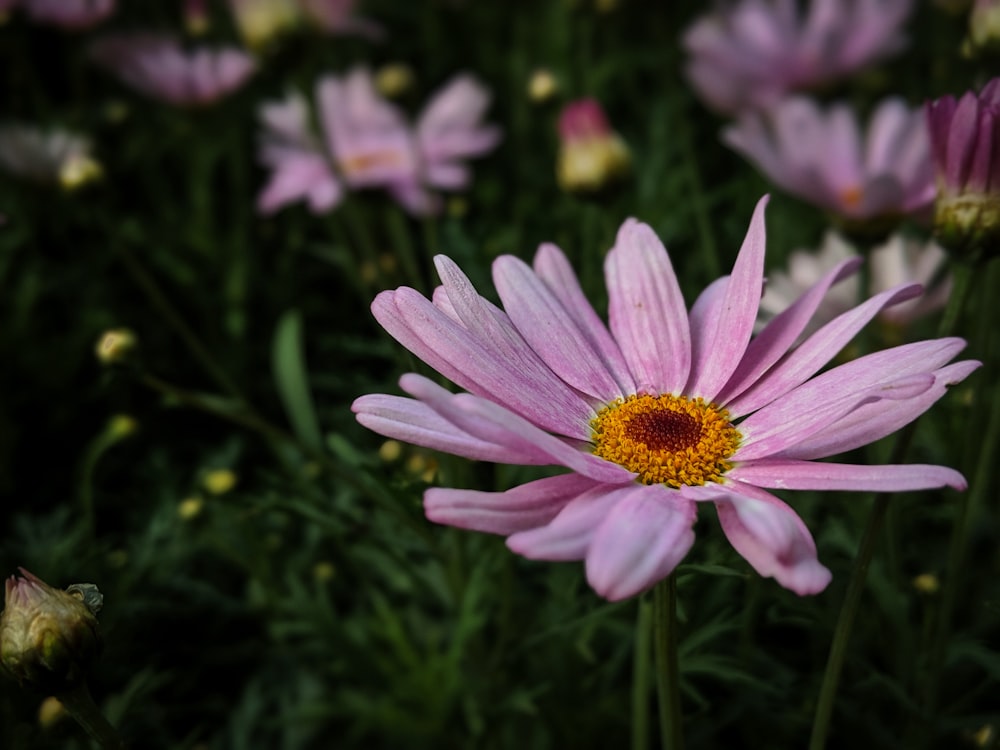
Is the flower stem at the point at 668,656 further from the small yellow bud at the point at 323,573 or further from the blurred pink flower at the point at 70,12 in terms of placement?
the blurred pink flower at the point at 70,12

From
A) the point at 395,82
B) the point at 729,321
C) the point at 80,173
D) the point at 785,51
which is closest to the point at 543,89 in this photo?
the point at 395,82

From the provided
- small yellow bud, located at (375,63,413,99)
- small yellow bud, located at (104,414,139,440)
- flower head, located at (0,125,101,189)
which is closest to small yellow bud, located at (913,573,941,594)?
small yellow bud, located at (104,414,139,440)

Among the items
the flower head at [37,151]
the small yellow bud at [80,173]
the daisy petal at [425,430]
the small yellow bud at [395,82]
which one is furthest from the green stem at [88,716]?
the small yellow bud at [395,82]

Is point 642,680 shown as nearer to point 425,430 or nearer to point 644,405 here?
point 644,405

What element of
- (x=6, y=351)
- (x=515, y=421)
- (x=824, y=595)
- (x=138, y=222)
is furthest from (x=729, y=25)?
(x=515, y=421)

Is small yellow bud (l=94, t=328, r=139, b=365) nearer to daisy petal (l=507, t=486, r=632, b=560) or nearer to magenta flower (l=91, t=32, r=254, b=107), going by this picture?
daisy petal (l=507, t=486, r=632, b=560)
